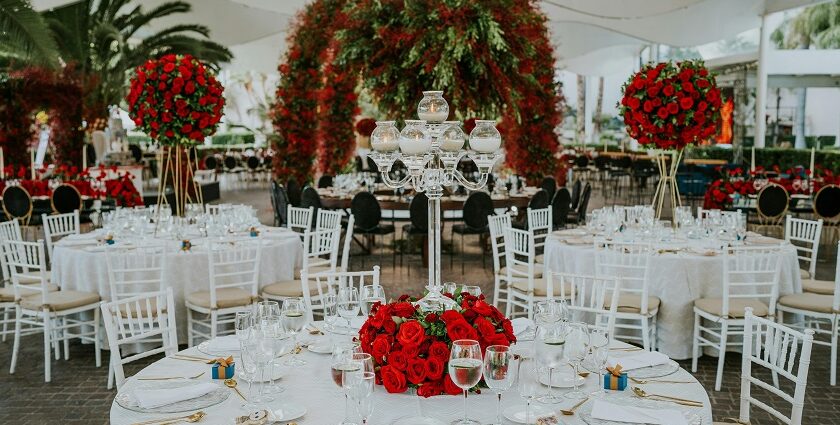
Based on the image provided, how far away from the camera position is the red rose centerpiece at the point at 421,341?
96.3 inches

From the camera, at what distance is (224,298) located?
533cm

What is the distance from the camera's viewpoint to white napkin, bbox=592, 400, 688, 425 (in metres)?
2.30

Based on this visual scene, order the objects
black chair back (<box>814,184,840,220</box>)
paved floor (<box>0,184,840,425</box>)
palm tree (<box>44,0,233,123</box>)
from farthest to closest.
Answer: palm tree (<box>44,0,233,123</box>) < black chair back (<box>814,184,840,220</box>) < paved floor (<box>0,184,840,425</box>)

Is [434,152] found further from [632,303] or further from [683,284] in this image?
[683,284]

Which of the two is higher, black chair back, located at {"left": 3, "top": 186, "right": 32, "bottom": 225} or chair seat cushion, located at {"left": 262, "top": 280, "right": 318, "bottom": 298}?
black chair back, located at {"left": 3, "top": 186, "right": 32, "bottom": 225}

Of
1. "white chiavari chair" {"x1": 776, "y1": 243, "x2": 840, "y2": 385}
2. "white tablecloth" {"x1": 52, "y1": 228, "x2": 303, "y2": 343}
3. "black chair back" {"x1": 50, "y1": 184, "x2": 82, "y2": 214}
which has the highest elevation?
"black chair back" {"x1": 50, "y1": 184, "x2": 82, "y2": 214}

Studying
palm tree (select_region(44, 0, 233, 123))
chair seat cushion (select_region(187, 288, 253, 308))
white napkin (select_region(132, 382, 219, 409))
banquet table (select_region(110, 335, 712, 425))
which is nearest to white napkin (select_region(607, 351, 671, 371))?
banquet table (select_region(110, 335, 712, 425))

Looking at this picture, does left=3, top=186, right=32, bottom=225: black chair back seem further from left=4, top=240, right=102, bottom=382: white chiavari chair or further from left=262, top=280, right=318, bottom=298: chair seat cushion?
left=262, top=280, right=318, bottom=298: chair seat cushion

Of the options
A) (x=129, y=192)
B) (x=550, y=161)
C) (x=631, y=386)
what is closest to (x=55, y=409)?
(x=631, y=386)

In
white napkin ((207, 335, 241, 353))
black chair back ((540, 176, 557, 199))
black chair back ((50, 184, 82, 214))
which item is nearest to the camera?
white napkin ((207, 335, 241, 353))

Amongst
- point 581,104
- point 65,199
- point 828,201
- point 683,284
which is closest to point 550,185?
point 828,201

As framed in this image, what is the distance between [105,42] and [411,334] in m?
14.2

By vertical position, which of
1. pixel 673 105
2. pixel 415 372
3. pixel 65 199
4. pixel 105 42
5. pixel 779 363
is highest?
pixel 105 42

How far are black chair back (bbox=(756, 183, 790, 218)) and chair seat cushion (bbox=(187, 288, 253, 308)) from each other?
6460 mm
